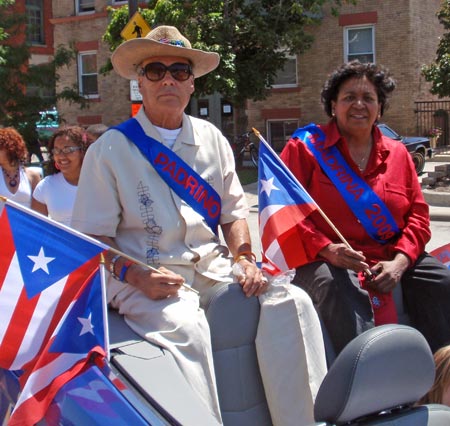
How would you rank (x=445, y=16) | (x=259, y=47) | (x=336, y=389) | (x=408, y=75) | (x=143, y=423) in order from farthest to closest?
1. (x=408, y=75)
2. (x=259, y=47)
3. (x=445, y=16)
4. (x=143, y=423)
5. (x=336, y=389)

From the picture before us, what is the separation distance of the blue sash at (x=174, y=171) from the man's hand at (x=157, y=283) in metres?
0.44

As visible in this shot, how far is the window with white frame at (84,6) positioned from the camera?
1023 inches

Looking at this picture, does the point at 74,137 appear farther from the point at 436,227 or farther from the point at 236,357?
the point at 436,227

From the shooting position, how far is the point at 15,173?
20.8 ft

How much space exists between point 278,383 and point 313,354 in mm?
195

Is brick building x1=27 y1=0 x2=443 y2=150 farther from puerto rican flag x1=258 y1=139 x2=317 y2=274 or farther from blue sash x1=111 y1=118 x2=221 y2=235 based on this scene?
blue sash x1=111 y1=118 x2=221 y2=235

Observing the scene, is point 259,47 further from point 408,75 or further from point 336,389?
point 336,389

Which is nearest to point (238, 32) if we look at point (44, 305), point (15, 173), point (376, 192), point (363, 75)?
point (15, 173)

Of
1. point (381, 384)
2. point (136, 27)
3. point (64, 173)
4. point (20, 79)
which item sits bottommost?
point (381, 384)

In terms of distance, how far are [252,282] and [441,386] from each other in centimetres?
91

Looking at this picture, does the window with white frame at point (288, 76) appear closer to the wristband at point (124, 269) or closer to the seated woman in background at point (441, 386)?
the wristband at point (124, 269)

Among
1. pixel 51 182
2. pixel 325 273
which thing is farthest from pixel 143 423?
pixel 51 182

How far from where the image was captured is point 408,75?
21.3m

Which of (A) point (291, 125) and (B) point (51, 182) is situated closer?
(B) point (51, 182)
